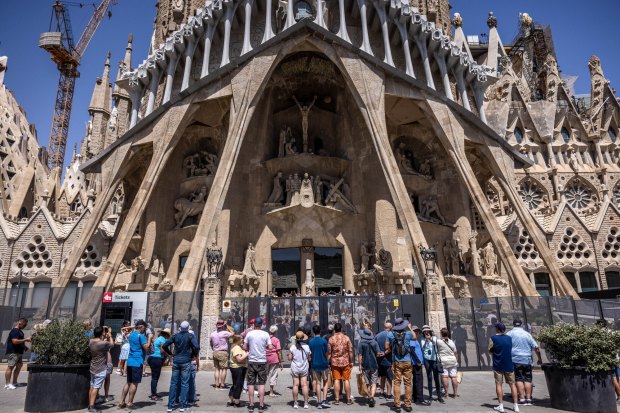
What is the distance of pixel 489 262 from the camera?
23.6 metres

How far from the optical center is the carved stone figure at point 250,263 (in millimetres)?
22141

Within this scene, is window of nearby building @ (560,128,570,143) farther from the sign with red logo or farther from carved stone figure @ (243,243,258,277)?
the sign with red logo

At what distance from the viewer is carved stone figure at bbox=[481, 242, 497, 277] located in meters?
23.5

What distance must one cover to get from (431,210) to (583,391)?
1757 cm

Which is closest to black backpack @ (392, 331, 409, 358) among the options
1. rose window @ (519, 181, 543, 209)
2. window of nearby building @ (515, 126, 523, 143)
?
rose window @ (519, 181, 543, 209)

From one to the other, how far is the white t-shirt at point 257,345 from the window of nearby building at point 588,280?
2824cm

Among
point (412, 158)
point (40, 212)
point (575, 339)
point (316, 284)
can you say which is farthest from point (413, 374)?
point (40, 212)

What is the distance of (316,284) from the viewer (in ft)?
77.5

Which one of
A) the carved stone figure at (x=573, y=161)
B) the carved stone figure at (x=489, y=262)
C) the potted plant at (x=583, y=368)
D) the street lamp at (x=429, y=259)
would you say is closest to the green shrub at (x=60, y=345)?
the potted plant at (x=583, y=368)

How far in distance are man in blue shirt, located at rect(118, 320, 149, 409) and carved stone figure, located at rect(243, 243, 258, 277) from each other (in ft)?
45.9

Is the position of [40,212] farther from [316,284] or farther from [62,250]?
[316,284]

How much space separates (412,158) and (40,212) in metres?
25.3

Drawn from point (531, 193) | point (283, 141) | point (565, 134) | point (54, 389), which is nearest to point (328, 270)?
point (283, 141)

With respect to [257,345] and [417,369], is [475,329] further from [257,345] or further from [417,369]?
[257,345]
